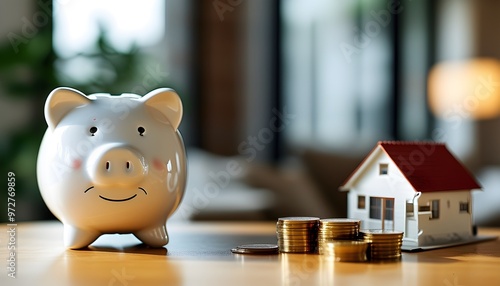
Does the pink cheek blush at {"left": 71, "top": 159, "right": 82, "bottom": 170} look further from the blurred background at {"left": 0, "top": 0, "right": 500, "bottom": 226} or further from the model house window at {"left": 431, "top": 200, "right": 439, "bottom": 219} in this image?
the blurred background at {"left": 0, "top": 0, "right": 500, "bottom": 226}

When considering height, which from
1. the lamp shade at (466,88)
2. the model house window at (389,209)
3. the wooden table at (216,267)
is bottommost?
the wooden table at (216,267)

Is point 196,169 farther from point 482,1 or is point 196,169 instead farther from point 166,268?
point 482,1

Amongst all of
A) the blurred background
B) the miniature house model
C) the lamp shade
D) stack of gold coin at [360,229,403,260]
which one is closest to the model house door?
the miniature house model

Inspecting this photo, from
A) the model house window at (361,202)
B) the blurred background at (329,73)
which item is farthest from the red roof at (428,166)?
the blurred background at (329,73)

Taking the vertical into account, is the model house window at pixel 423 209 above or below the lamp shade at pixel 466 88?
below

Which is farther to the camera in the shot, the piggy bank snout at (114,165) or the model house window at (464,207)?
the model house window at (464,207)

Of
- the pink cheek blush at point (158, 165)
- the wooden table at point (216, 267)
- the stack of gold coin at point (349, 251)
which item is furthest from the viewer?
the pink cheek blush at point (158, 165)

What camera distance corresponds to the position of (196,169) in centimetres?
339

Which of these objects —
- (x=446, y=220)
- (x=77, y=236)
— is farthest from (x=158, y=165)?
(x=446, y=220)

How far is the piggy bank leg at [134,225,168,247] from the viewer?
4.08 ft

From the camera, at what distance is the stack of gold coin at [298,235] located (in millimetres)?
1166

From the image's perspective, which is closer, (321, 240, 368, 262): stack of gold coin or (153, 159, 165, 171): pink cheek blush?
(321, 240, 368, 262): stack of gold coin

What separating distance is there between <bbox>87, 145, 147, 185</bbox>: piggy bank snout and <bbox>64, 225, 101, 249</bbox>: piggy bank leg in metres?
0.13

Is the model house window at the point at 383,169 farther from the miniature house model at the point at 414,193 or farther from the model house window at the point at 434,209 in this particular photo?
the model house window at the point at 434,209
